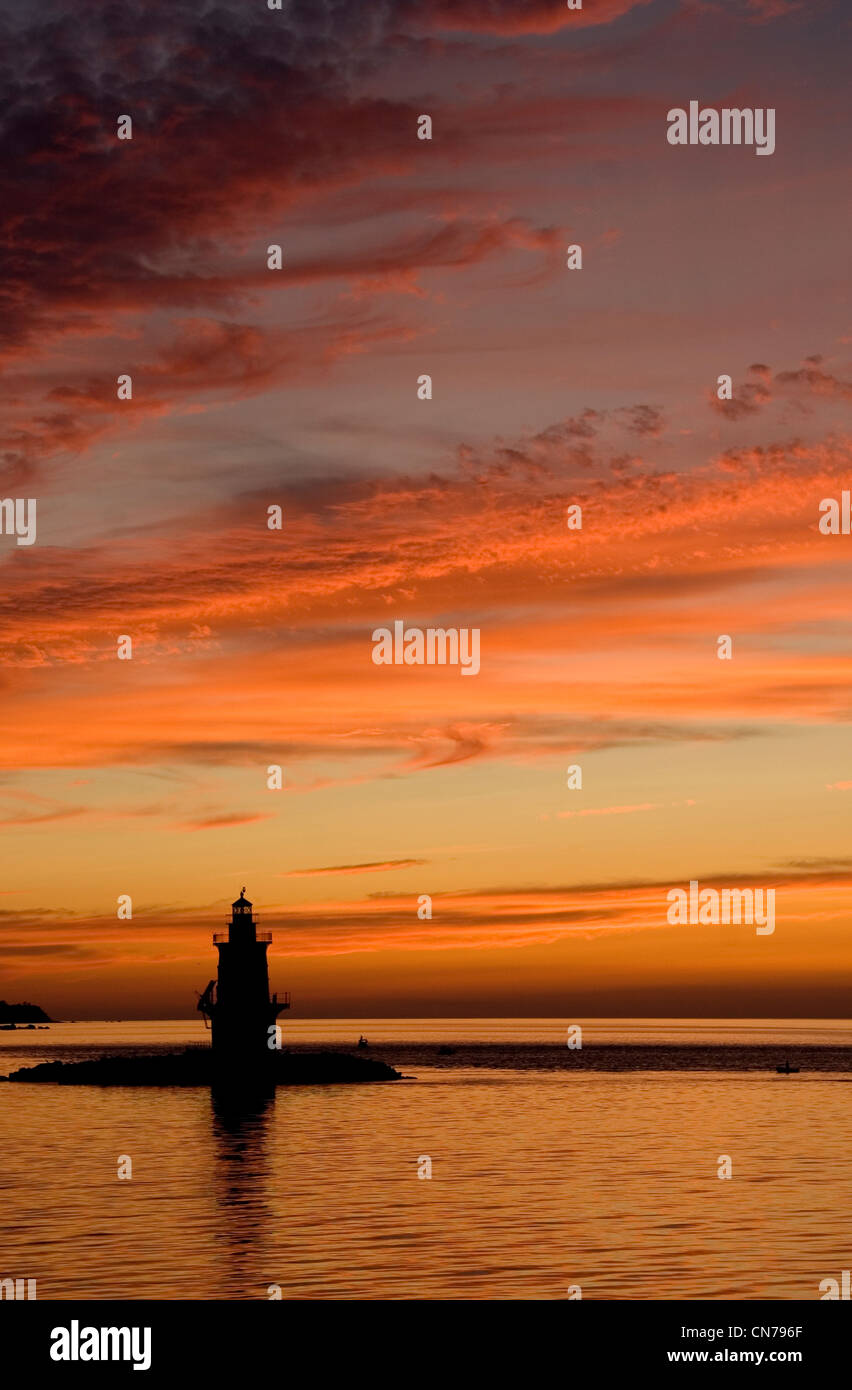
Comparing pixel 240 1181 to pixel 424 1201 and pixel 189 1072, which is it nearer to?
pixel 424 1201

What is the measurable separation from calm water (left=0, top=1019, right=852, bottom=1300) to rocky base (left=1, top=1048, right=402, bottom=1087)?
2591cm

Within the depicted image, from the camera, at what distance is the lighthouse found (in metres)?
99.5

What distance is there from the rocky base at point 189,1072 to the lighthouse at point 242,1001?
72.8 ft

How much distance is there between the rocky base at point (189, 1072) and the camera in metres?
131

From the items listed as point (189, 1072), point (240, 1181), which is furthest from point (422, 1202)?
point (189, 1072)

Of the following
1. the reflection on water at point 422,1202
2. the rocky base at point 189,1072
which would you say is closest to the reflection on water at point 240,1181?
the reflection on water at point 422,1202

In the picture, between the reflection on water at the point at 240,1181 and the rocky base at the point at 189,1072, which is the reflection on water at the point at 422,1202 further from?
the rocky base at the point at 189,1072

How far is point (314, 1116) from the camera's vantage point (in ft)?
305

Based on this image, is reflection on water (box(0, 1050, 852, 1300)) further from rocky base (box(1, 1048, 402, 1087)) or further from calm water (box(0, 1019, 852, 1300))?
rocky base (box(1, 1048, 402, 1087))

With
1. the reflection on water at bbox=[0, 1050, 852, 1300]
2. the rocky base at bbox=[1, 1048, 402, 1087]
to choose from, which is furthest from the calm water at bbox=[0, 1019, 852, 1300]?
the rocky base at bbox=[1, 1048, 402, 1087]
